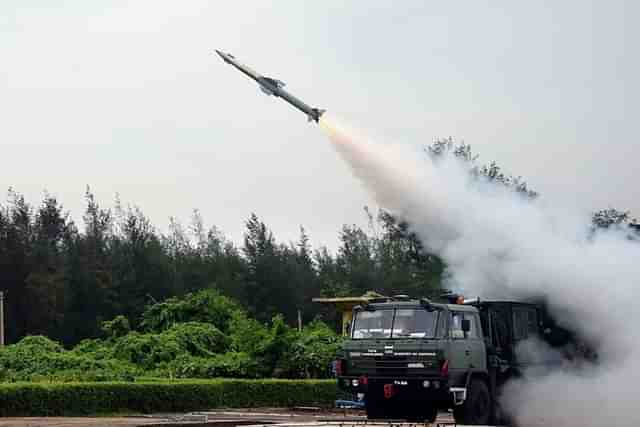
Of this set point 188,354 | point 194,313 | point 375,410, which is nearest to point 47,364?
point 188,354

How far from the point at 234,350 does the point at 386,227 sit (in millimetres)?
20539

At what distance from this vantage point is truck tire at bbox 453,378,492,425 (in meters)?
24.2

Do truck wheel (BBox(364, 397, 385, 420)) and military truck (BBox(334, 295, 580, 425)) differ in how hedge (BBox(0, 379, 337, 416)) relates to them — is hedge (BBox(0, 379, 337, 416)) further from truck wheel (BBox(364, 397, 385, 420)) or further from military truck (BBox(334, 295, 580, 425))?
truck wheel (BBox(364, 397, 385, 420))

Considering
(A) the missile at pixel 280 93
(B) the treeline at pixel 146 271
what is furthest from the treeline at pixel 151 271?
(A) the missile at pixel 280 93

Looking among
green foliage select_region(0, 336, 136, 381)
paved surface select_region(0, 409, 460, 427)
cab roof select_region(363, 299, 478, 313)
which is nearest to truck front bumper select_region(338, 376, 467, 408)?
paved surface select_region(0, 409, 460, 427)

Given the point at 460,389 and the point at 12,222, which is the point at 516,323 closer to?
the point at 460,389

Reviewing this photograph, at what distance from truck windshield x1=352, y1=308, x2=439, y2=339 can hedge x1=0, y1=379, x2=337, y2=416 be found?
8.67 m

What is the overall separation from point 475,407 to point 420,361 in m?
1.96

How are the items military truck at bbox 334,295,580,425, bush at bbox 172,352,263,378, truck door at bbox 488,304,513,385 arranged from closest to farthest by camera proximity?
1. military truck at bbox 334,295,580,425
2. truck door at bbox 488,304,513,385
3. bush at bbox 172,352,263,378

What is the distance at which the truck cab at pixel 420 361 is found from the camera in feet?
77.6

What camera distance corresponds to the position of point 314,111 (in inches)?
1197

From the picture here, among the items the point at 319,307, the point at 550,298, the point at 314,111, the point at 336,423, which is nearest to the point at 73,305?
the point at 319,307

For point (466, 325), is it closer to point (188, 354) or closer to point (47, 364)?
point (47, 364)

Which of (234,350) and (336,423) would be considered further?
(234,350)
